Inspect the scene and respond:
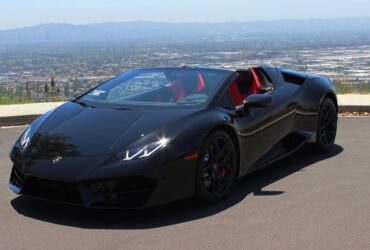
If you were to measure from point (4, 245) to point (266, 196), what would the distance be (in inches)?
91.1

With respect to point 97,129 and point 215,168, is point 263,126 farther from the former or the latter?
point 97,129

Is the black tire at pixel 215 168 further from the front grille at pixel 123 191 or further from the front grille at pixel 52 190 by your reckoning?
the front grille at pixel 52 190

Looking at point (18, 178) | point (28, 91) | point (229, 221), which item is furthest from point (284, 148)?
point (28, 91)

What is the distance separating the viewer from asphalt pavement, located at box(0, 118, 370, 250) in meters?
4.05

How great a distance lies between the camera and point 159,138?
454 cm

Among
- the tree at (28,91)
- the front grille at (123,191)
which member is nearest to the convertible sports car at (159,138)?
the front grille at (123,191)

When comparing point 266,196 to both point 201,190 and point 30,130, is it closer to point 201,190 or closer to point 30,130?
point 201,190

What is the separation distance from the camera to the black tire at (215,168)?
4.74 metres

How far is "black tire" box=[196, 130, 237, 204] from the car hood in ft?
1.10

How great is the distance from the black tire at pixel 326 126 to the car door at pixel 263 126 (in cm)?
70

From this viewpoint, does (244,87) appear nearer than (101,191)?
No

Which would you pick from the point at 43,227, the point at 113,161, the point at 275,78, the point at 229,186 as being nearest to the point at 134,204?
the point at 113,161

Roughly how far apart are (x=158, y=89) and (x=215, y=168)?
1.18m

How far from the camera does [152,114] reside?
4953mm
